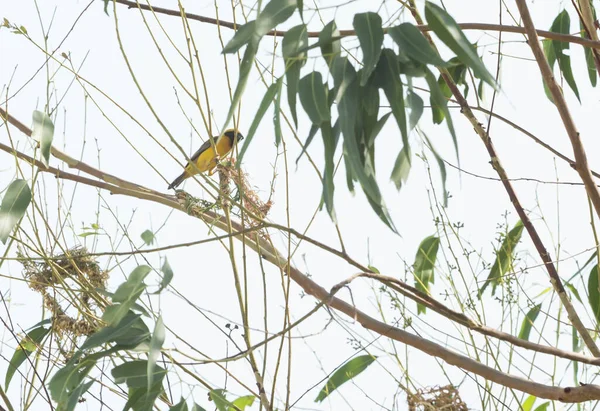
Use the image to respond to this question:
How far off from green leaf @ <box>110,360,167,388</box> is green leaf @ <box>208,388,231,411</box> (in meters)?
0.13

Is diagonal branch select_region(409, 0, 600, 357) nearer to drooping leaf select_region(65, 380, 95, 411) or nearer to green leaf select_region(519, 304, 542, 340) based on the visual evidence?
green leaf select_region(519, 304, 542, 340)

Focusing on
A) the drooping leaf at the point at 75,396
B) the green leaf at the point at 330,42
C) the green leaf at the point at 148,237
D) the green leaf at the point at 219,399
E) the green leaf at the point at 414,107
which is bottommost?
the drooping leaf at the point at 75,396

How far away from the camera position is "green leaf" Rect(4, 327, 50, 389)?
8.11ft

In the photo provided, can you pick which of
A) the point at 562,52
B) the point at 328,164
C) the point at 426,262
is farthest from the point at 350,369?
the point at 562,52

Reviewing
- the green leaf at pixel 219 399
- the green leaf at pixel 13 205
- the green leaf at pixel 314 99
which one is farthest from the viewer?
the green leaf at pixel 13 205

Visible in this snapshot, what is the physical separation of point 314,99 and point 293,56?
9cm

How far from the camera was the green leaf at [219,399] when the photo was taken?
189 centimetres

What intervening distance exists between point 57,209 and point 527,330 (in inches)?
57.6

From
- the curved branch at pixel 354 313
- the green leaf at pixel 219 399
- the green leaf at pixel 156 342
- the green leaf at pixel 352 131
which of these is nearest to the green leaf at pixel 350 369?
the curved branch at pixel 354 313

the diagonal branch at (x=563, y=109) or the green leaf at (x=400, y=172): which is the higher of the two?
the diagonal branch at (x=563, y=109)

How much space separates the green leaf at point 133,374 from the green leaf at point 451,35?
967 millimetres

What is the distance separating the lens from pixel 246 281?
1.82 m

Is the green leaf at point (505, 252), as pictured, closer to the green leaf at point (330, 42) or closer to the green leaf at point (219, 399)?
the green leaf at point (219, 399)

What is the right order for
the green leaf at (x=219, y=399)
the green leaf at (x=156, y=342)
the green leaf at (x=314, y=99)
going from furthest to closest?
the green leaf at (x=219, y=399) → the green leaf at (x=156, y=342) → the green leaf at (x=314, y=99)
